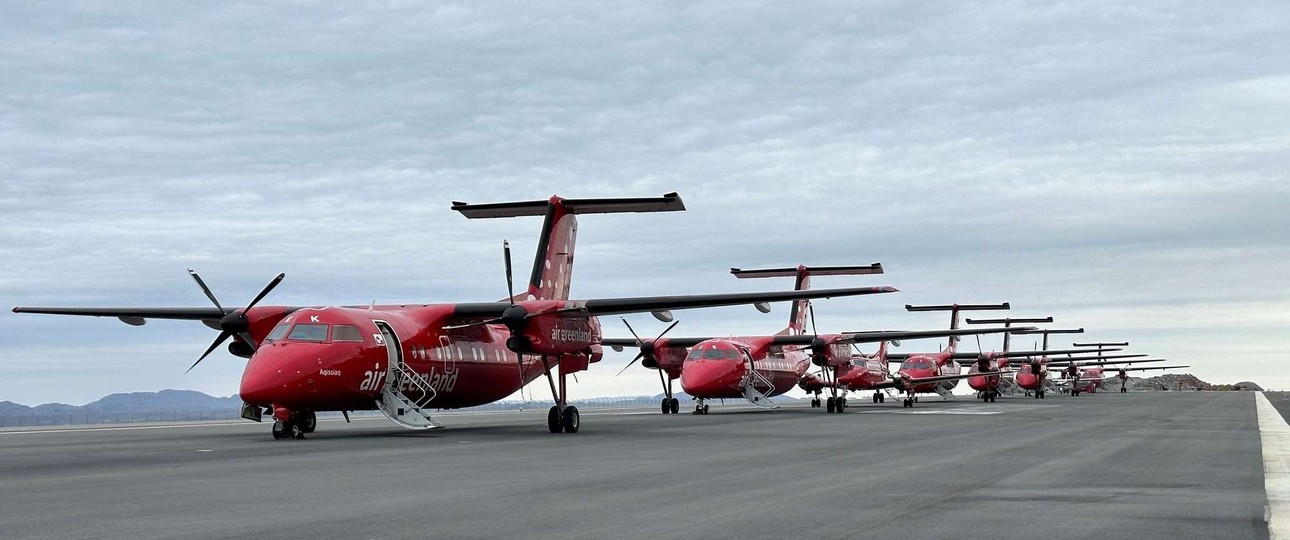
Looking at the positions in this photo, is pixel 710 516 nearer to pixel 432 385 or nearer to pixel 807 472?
pixel 807 472

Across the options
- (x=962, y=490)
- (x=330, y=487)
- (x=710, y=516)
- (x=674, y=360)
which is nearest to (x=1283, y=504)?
(x=962, y=490)

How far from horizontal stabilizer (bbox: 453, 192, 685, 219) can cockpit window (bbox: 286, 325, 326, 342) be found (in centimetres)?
899

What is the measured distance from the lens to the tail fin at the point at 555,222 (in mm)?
34938

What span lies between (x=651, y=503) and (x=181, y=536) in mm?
4390

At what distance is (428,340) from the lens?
102ft

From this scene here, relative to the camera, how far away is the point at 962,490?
13.2 m

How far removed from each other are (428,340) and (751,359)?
2341 centimetres

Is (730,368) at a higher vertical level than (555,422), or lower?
higher

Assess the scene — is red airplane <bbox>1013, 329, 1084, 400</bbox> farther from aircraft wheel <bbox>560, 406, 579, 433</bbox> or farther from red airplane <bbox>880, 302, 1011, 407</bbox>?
aircraft wheel <bbox>560, 406, 579, 433</bbox>

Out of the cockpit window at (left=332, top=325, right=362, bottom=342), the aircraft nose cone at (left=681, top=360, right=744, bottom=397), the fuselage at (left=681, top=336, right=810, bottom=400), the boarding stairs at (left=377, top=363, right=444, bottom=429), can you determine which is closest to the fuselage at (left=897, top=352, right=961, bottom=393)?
the fuselage at (left=681, top=336, right=810, bottom=400)

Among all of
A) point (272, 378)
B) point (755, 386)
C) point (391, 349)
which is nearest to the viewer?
point (272, 378)

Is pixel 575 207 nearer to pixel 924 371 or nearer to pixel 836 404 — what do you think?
pixel 836 404

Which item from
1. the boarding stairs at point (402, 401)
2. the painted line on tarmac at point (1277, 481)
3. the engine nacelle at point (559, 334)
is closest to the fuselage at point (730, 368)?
the engine nacelle at point (559, 334)

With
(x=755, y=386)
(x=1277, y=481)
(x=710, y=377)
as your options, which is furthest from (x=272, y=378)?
(x=755, y=386)
